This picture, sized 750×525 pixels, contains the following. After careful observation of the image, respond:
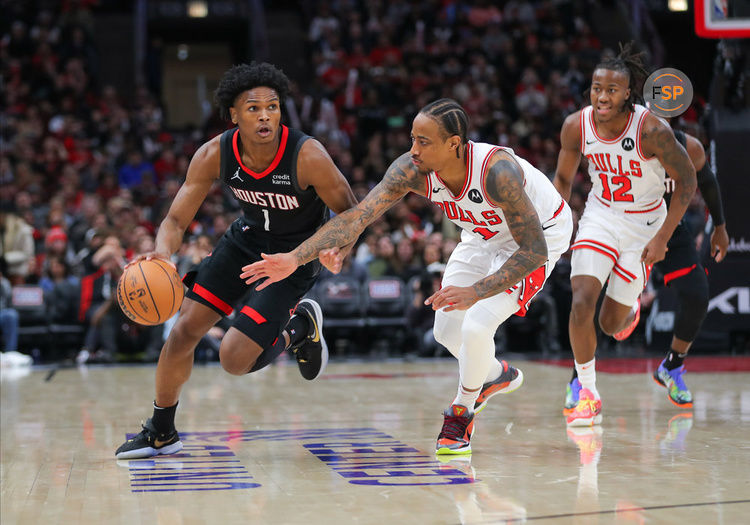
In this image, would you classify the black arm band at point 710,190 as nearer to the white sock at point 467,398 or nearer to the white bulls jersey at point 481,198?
the white bulls jersey at point 481,198

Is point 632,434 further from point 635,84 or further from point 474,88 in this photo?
point 474,88

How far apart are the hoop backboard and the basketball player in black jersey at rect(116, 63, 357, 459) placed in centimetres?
432

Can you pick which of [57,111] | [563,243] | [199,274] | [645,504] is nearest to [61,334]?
[57,111]

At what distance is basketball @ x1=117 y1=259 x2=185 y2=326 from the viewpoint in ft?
13.9

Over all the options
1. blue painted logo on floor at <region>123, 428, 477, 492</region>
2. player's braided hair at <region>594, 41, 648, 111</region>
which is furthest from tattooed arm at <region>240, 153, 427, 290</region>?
player's braided hair at <region>594, 41, 648, 111</region>

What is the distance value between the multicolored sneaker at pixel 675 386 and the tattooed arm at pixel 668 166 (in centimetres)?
100

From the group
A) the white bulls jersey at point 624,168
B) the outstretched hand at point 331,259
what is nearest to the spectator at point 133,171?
the white bulls jersey at point 624,168

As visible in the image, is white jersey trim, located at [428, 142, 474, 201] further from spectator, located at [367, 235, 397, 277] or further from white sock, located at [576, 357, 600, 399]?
spectator, located at [367, 235, 397, 277]

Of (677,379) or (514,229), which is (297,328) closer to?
(514,229)

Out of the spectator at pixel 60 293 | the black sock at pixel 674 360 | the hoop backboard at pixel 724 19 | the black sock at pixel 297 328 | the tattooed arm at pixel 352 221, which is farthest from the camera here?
the spectator at pixel 60 293

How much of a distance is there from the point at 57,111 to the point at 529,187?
12.6 m

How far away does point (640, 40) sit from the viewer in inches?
516

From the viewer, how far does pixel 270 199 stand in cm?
453

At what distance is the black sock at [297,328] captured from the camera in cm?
516
